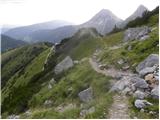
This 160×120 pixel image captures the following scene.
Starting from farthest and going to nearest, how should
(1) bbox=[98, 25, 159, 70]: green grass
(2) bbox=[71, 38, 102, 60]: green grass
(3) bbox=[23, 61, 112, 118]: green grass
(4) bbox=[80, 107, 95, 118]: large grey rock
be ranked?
1. (2) bbox=[71, 38, 102, 60]: green grass
2. (1) bbox=[98, 25, 159, 70]: green grass
3. (3) bbox=[23, 61, 112, 118]: green grass
4. (4) bbox=[80, 107, 95, 118]: large grey rock

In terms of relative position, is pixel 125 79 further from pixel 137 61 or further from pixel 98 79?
pixel 137 61

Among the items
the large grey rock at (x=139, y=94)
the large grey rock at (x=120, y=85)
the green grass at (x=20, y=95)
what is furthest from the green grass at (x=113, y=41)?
the large grey rock at (x=139, y=94)

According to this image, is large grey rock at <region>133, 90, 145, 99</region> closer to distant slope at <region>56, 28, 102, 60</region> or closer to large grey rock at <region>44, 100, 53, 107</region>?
large grey rock at <region>44, 100, 53, 107</region>

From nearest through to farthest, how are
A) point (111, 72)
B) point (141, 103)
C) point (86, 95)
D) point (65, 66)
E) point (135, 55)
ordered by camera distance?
1. point (141, 103)
2. point (86, 95)
3. point (111, 72)
4. point (135, 55)
5. point (65, 66)

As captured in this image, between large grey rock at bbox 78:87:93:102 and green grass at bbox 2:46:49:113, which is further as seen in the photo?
green grass at bbox 2:46:49:113

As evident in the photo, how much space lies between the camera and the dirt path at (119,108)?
2217 cm

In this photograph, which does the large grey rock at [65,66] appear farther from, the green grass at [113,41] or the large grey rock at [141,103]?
the large grey rock at [141,103]

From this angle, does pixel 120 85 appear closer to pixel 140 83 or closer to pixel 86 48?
pixel 140 83

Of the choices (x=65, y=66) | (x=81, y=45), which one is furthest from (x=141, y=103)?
(x=81, y=45)

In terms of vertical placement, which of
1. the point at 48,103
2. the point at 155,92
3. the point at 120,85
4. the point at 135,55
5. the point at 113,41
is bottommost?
the point at 113,41

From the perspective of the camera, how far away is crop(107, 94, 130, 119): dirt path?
22172 mm

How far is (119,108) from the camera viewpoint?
2369cm

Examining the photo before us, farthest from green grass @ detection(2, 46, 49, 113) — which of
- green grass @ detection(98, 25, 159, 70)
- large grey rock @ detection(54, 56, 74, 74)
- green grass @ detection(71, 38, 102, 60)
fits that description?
green grass @ detection(98, 25, 159, 70)

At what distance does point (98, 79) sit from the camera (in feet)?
111
